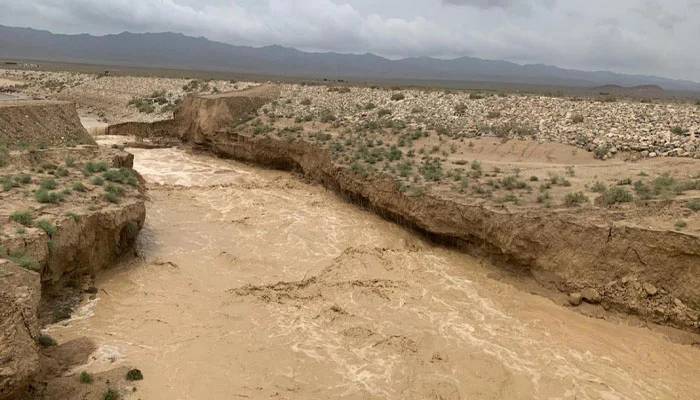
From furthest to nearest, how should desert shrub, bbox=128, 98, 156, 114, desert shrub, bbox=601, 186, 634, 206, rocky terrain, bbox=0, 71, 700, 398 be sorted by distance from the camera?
desert shrub, bbox=128, 98, 156, 114, desert shrub, bbox=601, 186, 634, 206, rocky terrain, bbox=0, 71, 700, 398

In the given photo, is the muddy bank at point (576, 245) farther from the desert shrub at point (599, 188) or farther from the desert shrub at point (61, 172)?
the desert shrub at point (61, 172)

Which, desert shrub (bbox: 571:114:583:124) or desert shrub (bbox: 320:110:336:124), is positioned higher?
desert shrub (bbox: 571:114:583:124)

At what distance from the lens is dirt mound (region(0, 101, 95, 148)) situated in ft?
61.3

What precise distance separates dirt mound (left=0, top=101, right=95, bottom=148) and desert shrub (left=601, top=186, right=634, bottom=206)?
57.3 ft

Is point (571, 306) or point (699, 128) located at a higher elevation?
point (699, 128)

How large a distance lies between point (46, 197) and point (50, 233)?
1807 mm

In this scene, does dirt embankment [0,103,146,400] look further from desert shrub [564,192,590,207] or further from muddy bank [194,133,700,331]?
desert shrub [564,192,590,207]

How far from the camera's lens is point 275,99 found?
32.3m

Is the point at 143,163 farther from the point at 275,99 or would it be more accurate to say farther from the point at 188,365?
the point at 188,365

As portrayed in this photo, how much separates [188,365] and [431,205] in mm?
8772

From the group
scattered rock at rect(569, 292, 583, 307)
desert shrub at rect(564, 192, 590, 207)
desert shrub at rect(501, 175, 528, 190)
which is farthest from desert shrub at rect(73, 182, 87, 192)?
desert shrub at rect(564, 192, 590, 207)

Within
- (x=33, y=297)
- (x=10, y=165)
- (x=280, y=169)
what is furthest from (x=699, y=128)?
(x=10, y=165)

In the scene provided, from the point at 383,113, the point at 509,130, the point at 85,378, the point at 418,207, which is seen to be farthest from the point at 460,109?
the point at 85,378

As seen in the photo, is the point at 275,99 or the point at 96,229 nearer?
the point at 96,229
